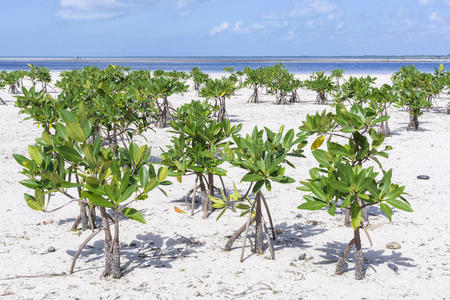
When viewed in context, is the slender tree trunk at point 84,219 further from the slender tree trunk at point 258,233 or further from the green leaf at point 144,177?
the slender tree trunk at point 258,233

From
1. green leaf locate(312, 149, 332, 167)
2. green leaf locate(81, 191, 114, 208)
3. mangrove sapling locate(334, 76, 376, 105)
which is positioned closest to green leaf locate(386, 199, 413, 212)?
green leaf locate(312, 149, 332, 167)

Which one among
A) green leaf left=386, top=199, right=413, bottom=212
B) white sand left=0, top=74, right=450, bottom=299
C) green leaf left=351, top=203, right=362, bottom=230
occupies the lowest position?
white sand left=0, top=74, right=450, bottom=299

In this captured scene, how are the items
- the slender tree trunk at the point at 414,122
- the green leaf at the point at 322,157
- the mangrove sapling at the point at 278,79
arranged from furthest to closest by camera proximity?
the mangrove sapling at the point at 278,79, the slender tree trunk at the point at 414,122, the green leaf at the point at 322,157

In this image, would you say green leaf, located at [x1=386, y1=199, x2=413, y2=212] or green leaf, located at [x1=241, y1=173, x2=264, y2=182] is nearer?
green leaf, located at [x1=386, y1=199, x2=413, y2=212]

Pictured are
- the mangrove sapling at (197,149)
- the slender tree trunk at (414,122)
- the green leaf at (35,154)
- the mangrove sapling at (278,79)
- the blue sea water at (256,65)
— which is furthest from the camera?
the blue sea water at (256,65)

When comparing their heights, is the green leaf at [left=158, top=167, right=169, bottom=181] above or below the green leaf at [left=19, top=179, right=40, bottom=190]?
above

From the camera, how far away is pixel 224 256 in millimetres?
3650

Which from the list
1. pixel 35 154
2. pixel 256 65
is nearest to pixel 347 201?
pixel 35 154

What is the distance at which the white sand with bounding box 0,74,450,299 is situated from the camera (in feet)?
9.96

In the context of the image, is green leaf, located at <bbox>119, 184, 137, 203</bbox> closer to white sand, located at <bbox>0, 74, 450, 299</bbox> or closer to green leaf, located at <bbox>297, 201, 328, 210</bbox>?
white sand, located at <bbox>0, 74, 450, 299</bbox>

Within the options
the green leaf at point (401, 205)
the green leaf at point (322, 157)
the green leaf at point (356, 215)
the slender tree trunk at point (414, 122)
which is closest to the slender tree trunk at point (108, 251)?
the green leaf at point (322, 157)

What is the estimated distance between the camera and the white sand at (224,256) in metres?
3.04

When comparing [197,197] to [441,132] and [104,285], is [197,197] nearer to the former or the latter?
[104,285]

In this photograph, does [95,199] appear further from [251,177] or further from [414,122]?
[414,122]
